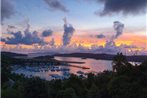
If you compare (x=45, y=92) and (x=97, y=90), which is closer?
(x=45, y=92)

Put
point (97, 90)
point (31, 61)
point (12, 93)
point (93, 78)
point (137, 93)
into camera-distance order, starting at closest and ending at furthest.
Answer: point (137, 93) → point (12, 93) → point (97, 90) → point (93, 78) → point (31, 61)

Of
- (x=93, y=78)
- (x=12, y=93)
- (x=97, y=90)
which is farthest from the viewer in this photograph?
(x=93, y=78)

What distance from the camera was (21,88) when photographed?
28781 millimetres

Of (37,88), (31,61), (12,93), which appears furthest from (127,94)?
(31,61)

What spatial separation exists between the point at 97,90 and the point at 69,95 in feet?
20.5

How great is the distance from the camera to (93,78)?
43781mm

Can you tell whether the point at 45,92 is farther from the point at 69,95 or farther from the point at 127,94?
the point at 127,94

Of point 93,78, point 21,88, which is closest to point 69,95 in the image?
point 21,88

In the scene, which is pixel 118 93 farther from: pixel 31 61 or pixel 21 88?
pixel 31 61

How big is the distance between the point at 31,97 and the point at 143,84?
29.6 ft

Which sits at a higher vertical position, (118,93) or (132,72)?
(132,72)

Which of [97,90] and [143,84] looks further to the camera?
[97,90]

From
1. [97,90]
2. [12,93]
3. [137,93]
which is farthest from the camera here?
[97,90]

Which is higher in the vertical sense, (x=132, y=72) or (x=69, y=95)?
(x=132, y=72)
